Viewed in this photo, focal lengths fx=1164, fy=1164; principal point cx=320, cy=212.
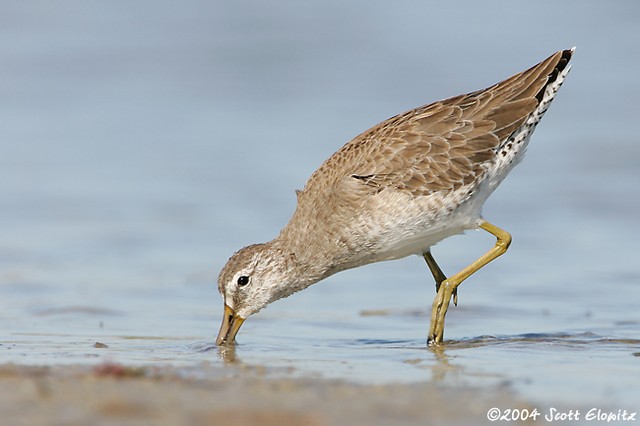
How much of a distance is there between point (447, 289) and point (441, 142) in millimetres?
1154

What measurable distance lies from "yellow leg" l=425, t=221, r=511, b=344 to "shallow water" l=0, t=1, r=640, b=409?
0.61ft

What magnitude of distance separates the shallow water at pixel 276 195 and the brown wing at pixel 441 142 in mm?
1237

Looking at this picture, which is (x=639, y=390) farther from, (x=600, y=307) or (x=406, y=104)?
(x=406, y=104)

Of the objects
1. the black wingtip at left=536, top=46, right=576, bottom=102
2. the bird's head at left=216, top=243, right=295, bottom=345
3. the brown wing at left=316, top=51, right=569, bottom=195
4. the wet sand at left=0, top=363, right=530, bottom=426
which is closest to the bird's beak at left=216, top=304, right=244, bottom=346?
the bird's head at left=216, top=243, right=295, bottom=345

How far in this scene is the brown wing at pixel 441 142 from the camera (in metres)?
8.93

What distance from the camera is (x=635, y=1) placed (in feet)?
76.1

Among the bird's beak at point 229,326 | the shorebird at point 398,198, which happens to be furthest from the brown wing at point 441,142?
the bird's beak at point 229,326

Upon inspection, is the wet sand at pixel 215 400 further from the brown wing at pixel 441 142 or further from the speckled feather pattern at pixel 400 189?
the brown wing at pixel 441 142

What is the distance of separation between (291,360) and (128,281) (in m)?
4.07

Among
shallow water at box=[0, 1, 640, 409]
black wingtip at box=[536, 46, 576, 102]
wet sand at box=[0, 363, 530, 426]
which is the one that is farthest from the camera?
Result: black wingtip at box=[536, 46, 576, 102]

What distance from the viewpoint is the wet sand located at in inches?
211

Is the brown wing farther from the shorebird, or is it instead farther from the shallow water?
the shallow water

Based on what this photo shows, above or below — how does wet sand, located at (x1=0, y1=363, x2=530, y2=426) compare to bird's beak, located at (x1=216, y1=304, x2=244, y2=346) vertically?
below

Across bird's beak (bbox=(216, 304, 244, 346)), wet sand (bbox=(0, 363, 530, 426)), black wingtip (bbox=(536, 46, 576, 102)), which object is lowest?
wet sand (bbox=(0, 363, 530, 426))
